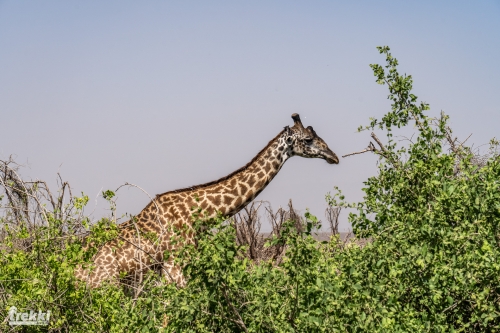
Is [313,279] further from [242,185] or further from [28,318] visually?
[242,185]

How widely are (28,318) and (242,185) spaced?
4194 mm

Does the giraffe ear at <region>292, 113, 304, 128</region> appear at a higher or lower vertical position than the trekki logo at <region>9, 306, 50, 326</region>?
higher

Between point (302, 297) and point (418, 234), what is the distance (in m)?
1.13

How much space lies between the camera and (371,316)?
4.34 meters

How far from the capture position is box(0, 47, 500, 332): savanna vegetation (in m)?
4.43

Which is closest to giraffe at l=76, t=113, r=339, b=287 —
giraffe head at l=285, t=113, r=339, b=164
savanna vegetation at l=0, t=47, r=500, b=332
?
giraffe head at l=285, t=113, r=339, b=164

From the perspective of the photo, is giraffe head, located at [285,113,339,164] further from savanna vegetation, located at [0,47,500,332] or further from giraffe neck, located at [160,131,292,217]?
savanna vegetation, located at [0,47,500,332]

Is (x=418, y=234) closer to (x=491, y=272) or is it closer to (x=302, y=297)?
(x=491, y=272)

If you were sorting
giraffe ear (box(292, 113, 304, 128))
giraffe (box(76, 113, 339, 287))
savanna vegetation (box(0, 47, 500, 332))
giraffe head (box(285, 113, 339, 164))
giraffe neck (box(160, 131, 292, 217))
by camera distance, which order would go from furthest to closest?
giraffe ear (box(292, 113, 304, 128))
giraffe head (box(285, 113, 339, 164))
giraffe neck (box(160, 131, 292, 217))
giraffe (box(76, 113, 339, 287))
savanna vegetation (box(0, 47, 500, 332))

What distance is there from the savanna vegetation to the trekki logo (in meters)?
0.07

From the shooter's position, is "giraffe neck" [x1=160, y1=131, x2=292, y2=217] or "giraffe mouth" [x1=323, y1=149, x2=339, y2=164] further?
"giraffe mouth" [x1=323, y1=149, x2=339, y2=164]

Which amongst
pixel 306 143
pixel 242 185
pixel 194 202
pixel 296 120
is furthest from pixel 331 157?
pixel 194 202

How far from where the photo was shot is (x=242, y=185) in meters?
9.78

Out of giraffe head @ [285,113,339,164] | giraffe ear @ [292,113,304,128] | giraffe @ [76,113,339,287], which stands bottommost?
giraffe @ [76,113,339,287]
